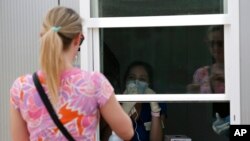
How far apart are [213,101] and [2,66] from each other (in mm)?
1314

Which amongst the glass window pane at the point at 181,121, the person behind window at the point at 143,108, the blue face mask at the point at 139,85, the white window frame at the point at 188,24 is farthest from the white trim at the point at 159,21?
the glass window pane at the point at 181,121

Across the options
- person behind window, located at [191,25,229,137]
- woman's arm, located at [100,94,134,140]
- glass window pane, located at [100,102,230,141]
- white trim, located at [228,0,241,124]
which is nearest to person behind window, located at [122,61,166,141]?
glass window pane, located at [100,102,230,141]

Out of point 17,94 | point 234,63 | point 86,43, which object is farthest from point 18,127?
point 234,63

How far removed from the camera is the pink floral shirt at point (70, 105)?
5.36 feet

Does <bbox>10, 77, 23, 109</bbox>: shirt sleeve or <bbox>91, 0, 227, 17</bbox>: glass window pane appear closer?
<bbox>10, 77, 23, 109</bbox>: shirt sleeve

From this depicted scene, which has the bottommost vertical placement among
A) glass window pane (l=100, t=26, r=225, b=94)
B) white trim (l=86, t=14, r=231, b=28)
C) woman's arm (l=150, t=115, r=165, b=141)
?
woman's arm (l=150, t=115, r=165, b=141)

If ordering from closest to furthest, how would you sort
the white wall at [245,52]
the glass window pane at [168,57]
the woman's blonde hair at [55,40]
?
the woman's blonde hair at [55,40] < the white wall at [245,52] < the glass window pane at [168,57]

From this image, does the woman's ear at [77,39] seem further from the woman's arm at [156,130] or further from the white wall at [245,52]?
the woman's arm at [156,130]

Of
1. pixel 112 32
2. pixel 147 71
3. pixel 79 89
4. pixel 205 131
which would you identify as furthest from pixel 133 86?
pixel 79 89

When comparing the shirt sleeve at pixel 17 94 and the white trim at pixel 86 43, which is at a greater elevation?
the white trim at pixel 86 43

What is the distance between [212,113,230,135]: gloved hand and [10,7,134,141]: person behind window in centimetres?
134

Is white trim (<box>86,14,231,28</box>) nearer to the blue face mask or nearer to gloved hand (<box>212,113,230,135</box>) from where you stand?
the blue face mask

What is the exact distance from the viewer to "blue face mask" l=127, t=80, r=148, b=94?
114 inches

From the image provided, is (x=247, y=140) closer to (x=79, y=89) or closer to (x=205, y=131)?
(x=205, y=131)
